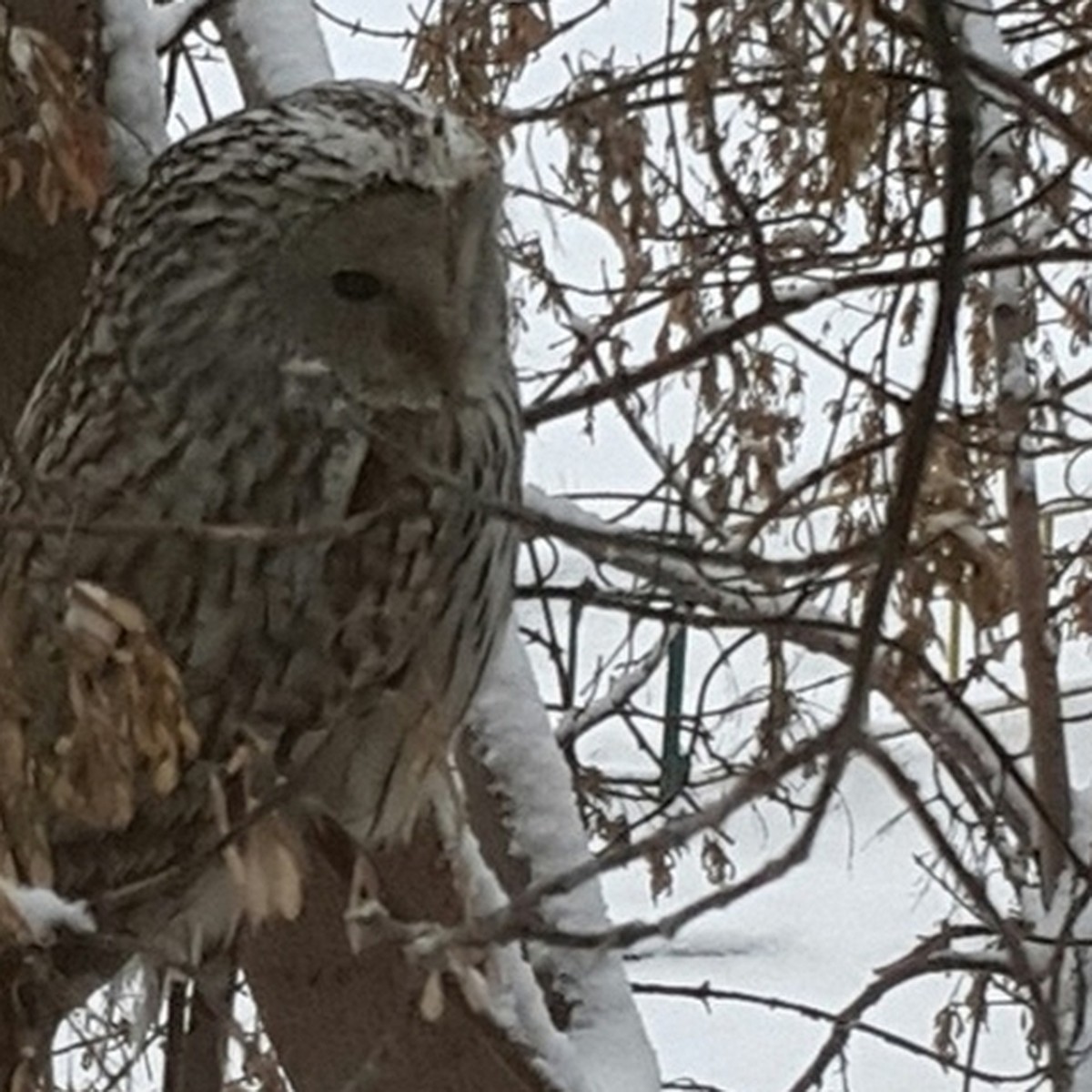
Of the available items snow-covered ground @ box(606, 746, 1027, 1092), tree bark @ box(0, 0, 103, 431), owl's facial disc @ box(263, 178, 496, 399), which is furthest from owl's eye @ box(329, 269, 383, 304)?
snow-covered ground @ box(606, 746, 1027, 1092)

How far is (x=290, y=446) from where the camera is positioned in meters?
1.43

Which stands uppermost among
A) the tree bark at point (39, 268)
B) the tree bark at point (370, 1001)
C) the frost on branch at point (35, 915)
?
the tree bark at point (39, 268)

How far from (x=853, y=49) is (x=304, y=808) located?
0.62 meters

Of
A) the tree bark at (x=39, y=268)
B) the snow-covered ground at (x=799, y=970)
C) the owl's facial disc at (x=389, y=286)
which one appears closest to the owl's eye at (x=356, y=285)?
the owl's facial disc at (x=389, y=286)

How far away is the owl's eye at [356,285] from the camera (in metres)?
1.40

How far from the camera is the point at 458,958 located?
45.9 inches

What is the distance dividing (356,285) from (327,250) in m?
0.02

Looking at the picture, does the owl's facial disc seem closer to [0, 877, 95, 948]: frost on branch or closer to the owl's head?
the owl's head

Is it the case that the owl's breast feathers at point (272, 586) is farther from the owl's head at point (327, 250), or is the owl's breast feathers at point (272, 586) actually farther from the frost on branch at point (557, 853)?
the frost on branch at point (557, 853)

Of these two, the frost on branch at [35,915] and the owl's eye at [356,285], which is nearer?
the frost on branch at [35,915]

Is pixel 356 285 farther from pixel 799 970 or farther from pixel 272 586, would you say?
pixel 799 970

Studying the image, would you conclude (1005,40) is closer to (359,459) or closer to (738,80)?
(738,80)

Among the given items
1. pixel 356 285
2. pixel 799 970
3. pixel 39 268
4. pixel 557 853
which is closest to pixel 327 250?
pixel 356 285

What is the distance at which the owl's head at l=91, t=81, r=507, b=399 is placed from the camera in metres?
1.37
